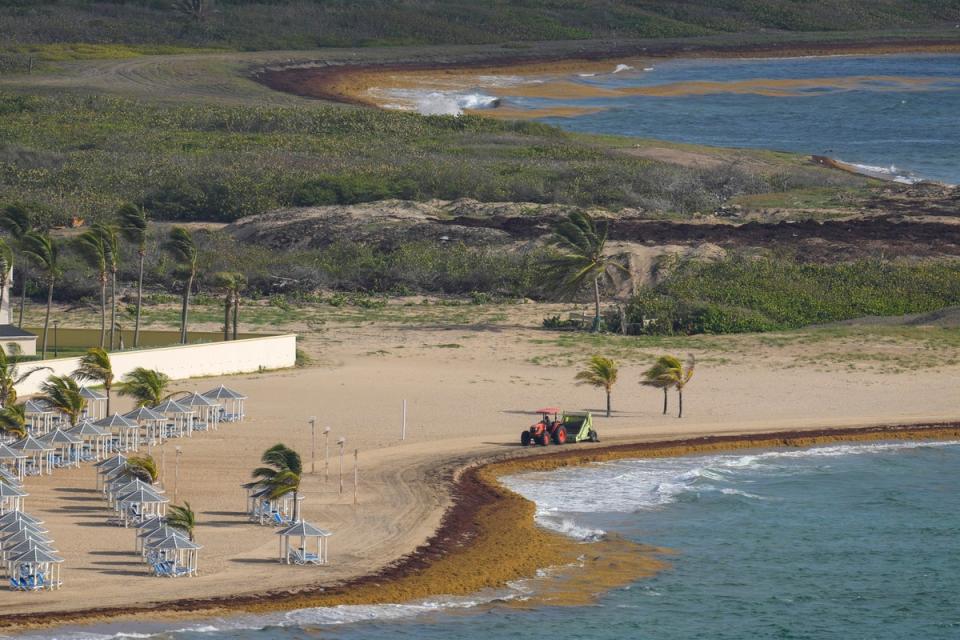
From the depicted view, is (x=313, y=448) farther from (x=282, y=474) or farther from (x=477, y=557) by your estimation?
(x=477, y=557)

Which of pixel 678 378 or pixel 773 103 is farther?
pixel 773 103

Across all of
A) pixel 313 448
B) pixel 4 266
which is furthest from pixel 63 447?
pixel 4 266

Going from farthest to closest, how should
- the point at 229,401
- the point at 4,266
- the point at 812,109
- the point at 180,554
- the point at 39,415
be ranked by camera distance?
the point at 812,109, the point at 4,266, the point at 229,401, the point at 39,415, the point at 180,554

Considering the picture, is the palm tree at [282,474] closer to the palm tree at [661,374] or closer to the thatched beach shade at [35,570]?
the thatched beach shade at [35,570]

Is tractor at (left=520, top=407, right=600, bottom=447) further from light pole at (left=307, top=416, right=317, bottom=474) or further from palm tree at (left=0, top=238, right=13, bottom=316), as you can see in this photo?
palm tree at (left=0, top=238, right=13, bottom=316)

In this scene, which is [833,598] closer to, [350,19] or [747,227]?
[747,227]

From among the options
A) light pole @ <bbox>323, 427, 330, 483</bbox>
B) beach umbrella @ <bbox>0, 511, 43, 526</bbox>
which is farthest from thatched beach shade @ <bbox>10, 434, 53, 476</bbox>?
beach umbrella @ <bbox>0, 511, 43, 526</bbox>
